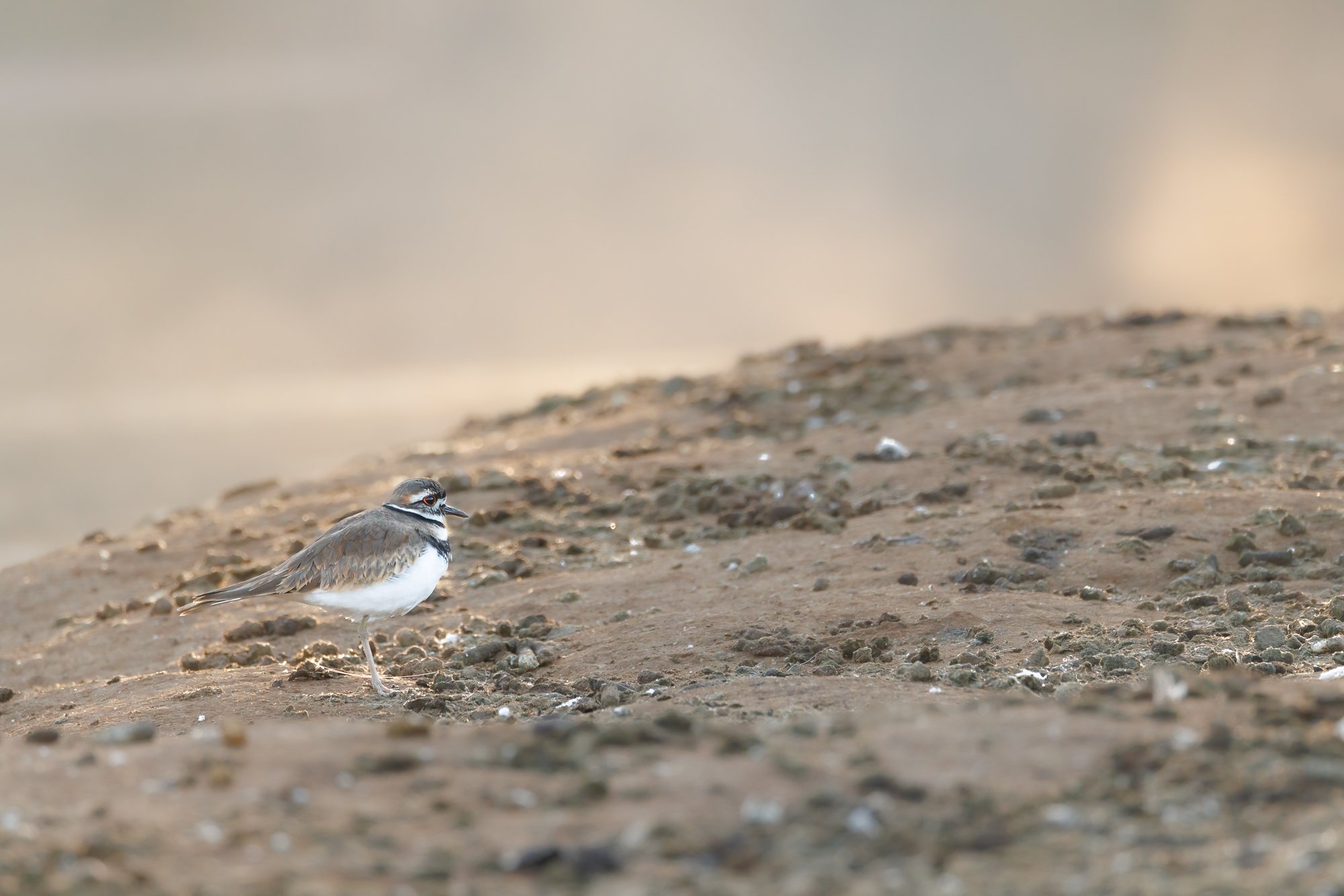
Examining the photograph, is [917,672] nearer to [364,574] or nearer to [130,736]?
[364,574]

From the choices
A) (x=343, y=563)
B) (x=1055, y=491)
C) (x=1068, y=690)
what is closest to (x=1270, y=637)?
(x=1068, y=690)

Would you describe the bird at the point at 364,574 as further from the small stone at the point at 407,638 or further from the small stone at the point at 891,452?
the small stone at the point at 891,452

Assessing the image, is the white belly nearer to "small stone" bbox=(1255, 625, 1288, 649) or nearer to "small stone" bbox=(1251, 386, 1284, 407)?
"small stone" bbox=(1255, 625, 1288, 649)

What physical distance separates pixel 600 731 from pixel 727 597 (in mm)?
3342

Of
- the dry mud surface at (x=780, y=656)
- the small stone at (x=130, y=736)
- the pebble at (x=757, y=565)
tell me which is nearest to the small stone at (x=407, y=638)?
the dry mud surface at (x=780, y=656)

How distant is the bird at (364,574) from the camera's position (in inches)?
269

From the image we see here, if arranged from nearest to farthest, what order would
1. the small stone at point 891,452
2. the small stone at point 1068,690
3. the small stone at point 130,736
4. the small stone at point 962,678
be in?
the small stone at point 130,736 < the small stone at point 1068,690 < the small stone at point 962,678 < the small stone at point 891,452

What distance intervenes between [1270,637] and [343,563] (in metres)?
4.14

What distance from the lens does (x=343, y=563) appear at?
22.5 feet

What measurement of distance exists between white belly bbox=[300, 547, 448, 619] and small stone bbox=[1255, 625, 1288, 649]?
3.75 meters

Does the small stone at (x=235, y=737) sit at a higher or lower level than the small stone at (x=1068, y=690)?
higher

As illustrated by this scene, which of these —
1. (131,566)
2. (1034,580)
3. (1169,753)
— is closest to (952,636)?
(1034,580)

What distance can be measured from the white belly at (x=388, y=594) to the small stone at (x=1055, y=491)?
12.0 feet

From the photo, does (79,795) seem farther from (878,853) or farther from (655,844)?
(878,853)
